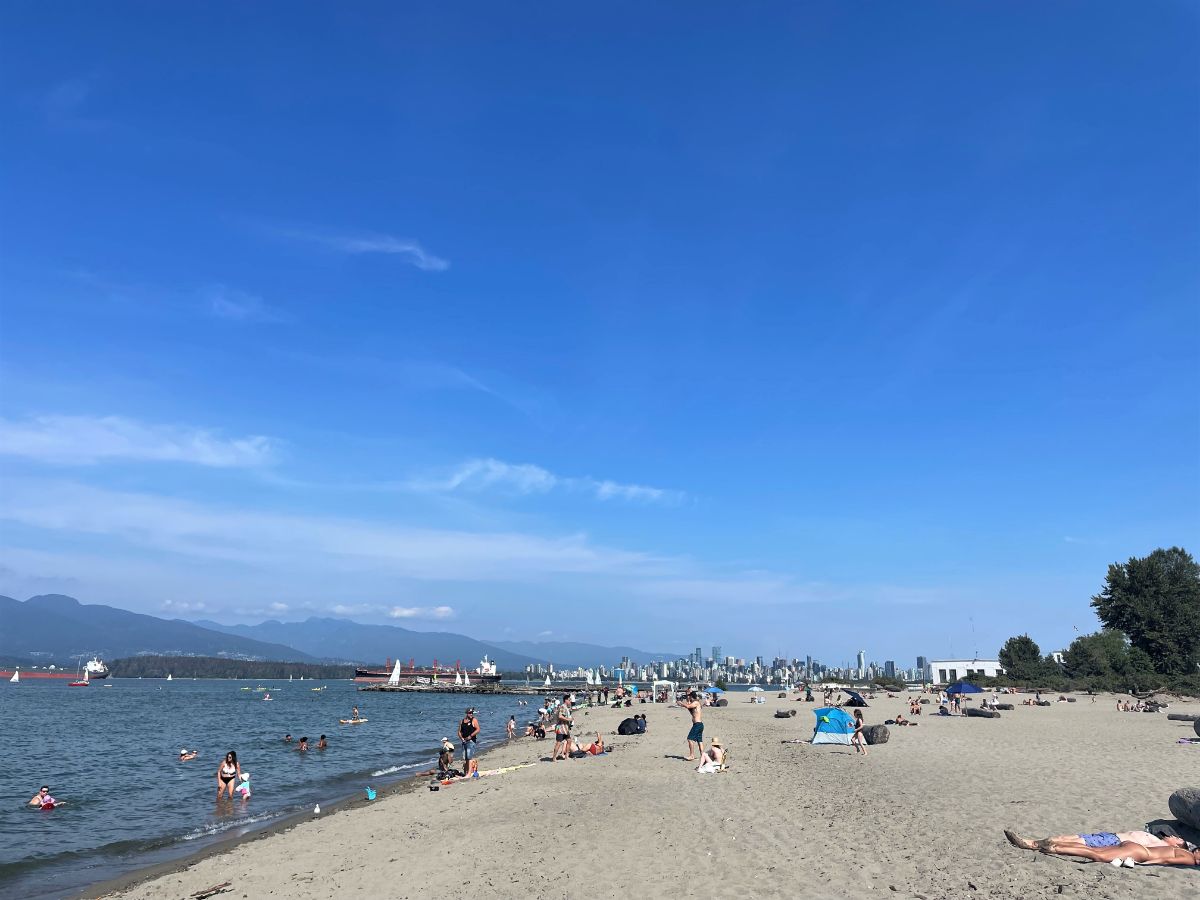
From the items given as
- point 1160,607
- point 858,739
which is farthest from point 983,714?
point 1160,607

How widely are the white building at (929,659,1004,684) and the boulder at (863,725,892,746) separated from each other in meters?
114

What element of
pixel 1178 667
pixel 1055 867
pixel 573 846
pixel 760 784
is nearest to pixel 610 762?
pixel 760 784

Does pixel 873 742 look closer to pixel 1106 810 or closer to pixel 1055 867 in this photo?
pixel 1106 810

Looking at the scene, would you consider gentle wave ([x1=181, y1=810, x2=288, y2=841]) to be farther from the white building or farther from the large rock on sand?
the white building

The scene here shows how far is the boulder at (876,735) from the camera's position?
25078 mm

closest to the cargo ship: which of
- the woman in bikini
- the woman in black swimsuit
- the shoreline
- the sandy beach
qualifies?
the woman in black swimsuit

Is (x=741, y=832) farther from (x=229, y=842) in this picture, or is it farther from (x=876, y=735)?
(x=876, y=735)

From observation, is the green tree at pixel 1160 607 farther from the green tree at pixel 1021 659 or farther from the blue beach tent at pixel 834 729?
the blue beach tent at pixel 834 729

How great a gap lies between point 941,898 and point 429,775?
1959 centimetres

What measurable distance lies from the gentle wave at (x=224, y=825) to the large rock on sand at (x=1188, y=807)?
18.8m

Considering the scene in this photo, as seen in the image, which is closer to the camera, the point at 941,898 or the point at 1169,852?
the point at 941,898

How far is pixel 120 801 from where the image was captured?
21.6m

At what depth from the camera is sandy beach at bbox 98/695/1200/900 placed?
912 centimetres

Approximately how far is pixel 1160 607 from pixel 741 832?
81.4 metres
